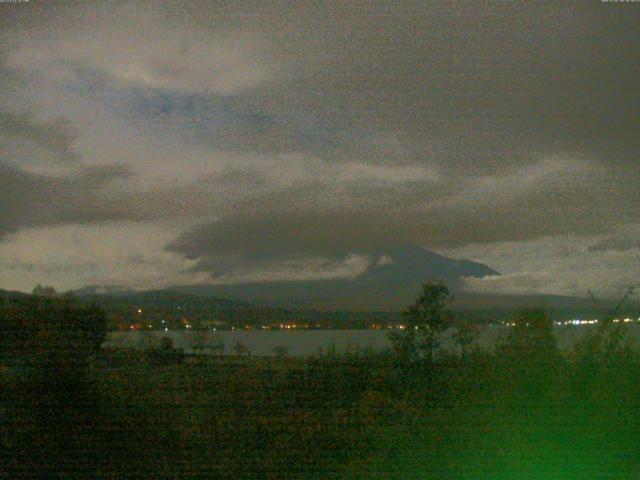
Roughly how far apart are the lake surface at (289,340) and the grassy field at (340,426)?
358mm

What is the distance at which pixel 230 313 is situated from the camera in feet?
22.1

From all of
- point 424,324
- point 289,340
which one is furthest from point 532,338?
point 289,340

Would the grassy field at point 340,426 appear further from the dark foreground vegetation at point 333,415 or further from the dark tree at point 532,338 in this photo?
the dark tree at point 532,338

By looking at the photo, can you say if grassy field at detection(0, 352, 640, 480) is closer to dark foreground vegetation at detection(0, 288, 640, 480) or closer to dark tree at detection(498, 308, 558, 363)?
dark foreground vegetation at detection(0, 288, 640, 480)

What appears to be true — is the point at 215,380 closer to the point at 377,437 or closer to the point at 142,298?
the point at 142,298

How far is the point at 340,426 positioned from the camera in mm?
5199

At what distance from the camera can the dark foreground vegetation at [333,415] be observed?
4.54 meters

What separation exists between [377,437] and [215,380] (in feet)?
5.61

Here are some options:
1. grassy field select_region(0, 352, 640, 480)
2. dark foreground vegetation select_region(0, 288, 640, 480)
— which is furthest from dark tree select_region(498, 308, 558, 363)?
grassy field select_region(0, 352, 640, 480)

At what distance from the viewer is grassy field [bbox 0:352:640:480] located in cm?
451

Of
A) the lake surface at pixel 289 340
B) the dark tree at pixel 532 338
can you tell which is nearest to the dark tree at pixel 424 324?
the lake surface at pixel 289 340

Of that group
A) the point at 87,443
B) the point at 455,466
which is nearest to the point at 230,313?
the point at 87,443

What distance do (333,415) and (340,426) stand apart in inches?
7.2

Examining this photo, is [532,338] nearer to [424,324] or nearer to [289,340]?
[424,324]
